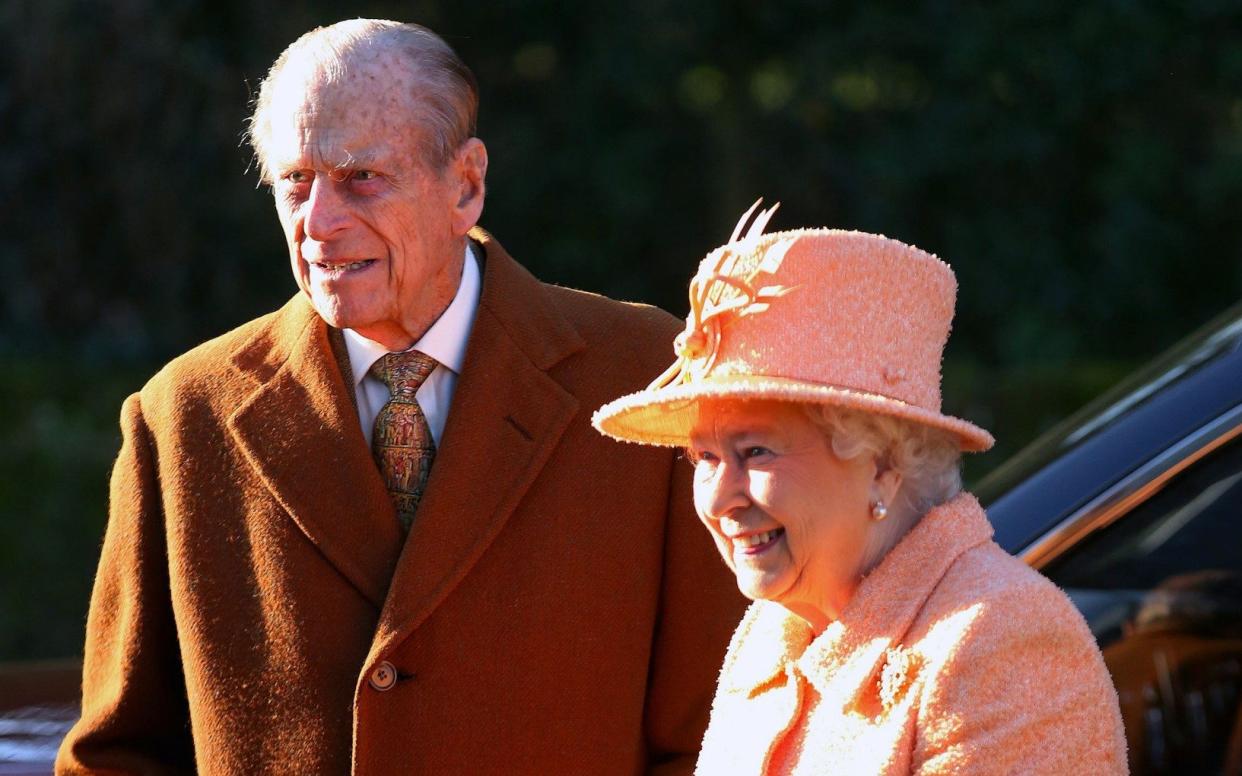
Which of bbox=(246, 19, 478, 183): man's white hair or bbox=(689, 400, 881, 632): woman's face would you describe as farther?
bbox=(246, 19, 478, 183): man's white hair

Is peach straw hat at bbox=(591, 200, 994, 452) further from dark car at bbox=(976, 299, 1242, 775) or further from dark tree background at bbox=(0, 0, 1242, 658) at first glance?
dark tree background at bbox=(0, 0, 1242, 658)

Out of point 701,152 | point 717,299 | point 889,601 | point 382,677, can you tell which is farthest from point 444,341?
point 701,152

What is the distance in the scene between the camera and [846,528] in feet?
7.41

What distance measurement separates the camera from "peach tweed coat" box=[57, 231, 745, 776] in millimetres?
2713

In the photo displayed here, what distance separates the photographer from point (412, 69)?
2744mm

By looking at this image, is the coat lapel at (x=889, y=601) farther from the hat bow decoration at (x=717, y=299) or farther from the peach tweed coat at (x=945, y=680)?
the hat bow decoration at (x=717, y=299)

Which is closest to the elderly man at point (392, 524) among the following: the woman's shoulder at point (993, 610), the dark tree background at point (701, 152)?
the woman's shoulder at point (993, 610)

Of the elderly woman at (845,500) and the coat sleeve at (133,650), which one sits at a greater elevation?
the elderly woman at (845,500)

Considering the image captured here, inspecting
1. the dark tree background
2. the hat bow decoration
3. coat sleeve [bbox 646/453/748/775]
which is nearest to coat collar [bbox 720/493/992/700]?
the hat bow decoration

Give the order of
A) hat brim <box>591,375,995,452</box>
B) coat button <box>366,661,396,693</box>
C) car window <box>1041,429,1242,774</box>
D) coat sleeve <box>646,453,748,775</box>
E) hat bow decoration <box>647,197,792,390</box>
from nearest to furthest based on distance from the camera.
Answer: hat brim <box>591,375,995,452</box> < hat bow decoration <box>647,197,792,390</box> < coat button <box>366,661,396,693</box> < coat sleeve <box>646,453,748,775</box> < car window <box>1041,429,1242,774</box>

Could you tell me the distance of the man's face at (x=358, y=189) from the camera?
2705 millimetres

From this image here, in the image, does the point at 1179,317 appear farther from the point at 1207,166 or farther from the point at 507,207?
the point at 507,207

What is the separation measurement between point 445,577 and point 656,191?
1034 centimetres

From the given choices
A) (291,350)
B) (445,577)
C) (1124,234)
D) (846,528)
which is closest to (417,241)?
(291,350)
